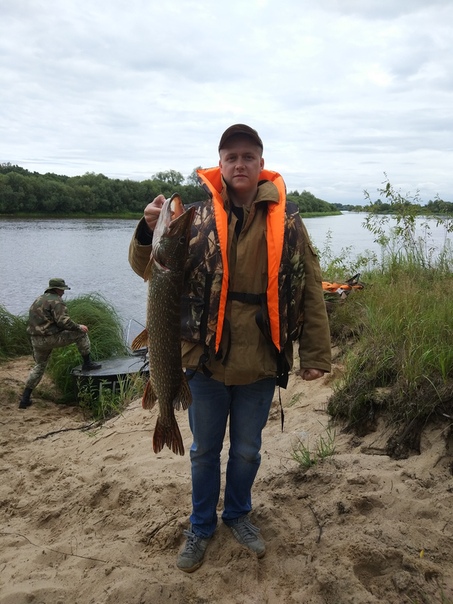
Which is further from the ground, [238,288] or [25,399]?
[238,288]

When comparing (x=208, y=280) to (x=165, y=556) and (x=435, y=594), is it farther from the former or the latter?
(x=435, y=594)

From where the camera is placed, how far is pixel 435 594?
2.60 metres

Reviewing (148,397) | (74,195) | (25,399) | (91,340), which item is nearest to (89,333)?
(91,340)

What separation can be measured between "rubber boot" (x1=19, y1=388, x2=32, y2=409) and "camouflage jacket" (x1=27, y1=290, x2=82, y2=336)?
94 centimetres

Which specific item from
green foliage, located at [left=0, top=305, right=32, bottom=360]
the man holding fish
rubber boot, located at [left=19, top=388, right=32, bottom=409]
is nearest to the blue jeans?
the man holding fish

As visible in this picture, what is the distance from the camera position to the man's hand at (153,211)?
2.76 meters

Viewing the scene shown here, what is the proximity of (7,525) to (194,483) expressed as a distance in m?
2.06

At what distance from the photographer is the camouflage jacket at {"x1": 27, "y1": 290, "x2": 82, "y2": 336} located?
820cm

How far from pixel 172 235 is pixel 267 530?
79.5 inches

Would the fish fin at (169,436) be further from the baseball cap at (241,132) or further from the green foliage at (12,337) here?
the green foliage at (12,337)

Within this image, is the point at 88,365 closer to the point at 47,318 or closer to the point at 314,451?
the point at 47,318

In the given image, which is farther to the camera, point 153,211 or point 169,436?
point 169,436

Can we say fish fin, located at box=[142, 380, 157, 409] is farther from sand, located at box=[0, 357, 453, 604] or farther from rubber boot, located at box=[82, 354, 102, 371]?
rubber boot, located at box=[82, 354, 102, 371]

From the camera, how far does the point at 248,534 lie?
312 centimetres
